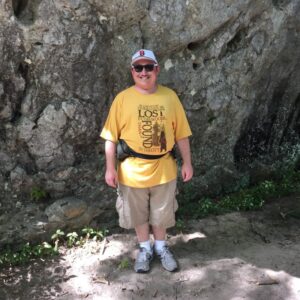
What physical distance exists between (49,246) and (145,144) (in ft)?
5.36

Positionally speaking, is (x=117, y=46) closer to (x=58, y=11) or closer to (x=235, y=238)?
(x=58, y=11)

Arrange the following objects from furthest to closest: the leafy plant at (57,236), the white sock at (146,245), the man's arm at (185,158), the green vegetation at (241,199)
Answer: the green vegetation at (241,199) → the leafy plant at (57,236) → the white sock at (146,245) → the man's arm at (185,158)

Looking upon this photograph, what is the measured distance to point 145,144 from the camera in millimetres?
4098

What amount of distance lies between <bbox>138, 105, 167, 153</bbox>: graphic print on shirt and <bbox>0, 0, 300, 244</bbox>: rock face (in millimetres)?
1010

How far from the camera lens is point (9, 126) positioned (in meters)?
4.73

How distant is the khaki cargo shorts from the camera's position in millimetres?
4297

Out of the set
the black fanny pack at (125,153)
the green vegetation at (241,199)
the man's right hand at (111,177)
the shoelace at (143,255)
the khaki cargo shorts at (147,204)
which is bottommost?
the shoelace at (143,255)

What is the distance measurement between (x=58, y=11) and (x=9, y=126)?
1315 mm

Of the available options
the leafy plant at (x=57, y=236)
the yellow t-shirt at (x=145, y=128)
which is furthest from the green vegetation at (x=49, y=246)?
the yellow t-shirt at (x=145, y=128)

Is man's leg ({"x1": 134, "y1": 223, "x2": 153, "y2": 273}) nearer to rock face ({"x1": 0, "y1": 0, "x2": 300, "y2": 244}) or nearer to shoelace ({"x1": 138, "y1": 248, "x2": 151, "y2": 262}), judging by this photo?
shoelace ({"x1": 138, "y1": 248, "x2": 151, "y2": 262})

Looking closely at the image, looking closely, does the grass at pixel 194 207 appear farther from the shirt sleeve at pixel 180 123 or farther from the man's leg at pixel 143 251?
the shirt sleeve at pixel 180 123

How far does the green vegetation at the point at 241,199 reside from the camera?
5499mm

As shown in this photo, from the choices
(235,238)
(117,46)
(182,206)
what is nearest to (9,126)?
(117,46)

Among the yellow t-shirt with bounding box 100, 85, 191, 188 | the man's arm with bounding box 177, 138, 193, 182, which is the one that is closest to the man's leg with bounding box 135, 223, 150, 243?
the yellow t-shirt with bounding box 100, 85, 191, 188
